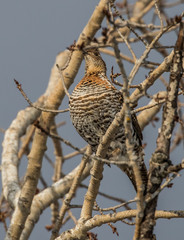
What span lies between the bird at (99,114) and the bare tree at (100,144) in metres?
0.26

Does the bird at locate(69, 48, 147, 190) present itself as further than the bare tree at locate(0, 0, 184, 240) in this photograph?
Yes

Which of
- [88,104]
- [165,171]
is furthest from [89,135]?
[165,171]

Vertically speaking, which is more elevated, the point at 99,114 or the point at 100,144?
the point at 99,114

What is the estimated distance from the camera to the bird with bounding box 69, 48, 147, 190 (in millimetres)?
5762

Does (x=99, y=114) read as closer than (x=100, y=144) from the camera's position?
No

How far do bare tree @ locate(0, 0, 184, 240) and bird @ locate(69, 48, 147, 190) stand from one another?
0.85 ft

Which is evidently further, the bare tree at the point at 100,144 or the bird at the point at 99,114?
the bird at the point at 99,114

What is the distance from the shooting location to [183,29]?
137 inches

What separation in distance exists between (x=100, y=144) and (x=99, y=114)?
117 cm

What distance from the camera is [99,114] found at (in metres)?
5.78

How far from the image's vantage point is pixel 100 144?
15.3ft

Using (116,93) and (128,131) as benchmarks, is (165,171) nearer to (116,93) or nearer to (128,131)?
(128,131)

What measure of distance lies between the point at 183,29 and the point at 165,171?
1004 millimetres

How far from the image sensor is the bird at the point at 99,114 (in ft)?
18.9
